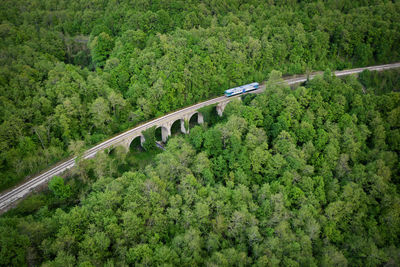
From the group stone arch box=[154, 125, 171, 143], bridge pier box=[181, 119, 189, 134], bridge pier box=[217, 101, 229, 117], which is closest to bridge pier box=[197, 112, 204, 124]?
bridge pier box=[181, 119, 189, 134]

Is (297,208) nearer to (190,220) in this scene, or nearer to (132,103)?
(190,220)

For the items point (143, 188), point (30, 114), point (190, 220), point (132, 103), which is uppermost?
point (30, 114)

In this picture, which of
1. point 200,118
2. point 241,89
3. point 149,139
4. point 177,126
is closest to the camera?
point 149,139

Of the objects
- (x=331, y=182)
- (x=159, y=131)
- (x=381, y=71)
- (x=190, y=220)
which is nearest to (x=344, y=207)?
(x=331, y=182)

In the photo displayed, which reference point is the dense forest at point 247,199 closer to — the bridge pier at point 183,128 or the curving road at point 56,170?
the curving road at point 56,170

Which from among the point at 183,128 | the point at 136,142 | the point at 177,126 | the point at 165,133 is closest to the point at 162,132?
the point at 165,133

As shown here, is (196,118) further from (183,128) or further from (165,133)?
(165,133)

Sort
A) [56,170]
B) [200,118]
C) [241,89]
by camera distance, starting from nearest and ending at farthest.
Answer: [56,170] → [200,118] → [241,89]

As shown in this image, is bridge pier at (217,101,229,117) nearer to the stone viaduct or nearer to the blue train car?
the stone viaduct
